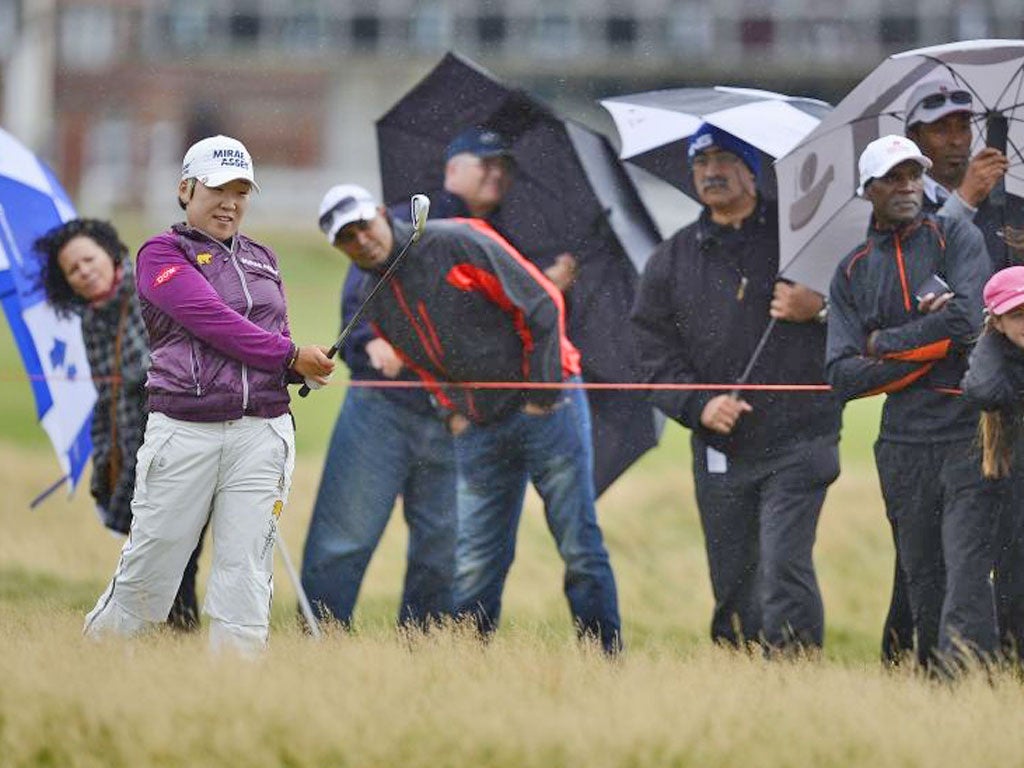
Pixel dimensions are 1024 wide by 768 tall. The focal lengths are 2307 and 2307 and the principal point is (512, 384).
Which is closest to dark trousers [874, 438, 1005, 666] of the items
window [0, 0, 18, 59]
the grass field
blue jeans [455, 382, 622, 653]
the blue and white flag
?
the grass field

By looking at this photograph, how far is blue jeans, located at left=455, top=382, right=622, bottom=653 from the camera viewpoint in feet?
31.4

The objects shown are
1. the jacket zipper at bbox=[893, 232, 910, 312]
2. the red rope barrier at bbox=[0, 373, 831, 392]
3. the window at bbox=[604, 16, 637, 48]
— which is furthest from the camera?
the window at bbox=[604, 16, 637, 48]

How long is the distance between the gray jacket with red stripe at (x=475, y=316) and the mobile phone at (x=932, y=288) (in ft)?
5.94

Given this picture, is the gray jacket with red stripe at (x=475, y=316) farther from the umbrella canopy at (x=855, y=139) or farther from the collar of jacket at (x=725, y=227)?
the umbrella canopy at (x=855, y=139)

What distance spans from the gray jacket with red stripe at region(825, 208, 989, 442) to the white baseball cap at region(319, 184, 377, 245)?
6.71 ft

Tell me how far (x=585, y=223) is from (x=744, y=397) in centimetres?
119

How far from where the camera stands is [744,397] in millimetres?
9445

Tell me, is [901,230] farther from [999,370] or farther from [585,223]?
[585,223]

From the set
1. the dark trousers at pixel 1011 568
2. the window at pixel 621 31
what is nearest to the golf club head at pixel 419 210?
the dark trousers at pixel 1011 568

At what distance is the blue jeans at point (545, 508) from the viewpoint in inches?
377

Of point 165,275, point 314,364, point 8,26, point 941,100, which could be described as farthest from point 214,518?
point 8,26

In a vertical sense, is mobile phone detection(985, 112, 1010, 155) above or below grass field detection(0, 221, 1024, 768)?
above

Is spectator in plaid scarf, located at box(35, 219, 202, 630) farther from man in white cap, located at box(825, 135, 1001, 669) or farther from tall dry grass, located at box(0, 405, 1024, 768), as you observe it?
man in white cap, located at box(825, 135, 1001, 669)

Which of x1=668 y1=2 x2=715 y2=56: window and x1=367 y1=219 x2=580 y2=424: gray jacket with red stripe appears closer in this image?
x1=367 y1=219 x2=580 y2=424: gray jacket with red stripe
